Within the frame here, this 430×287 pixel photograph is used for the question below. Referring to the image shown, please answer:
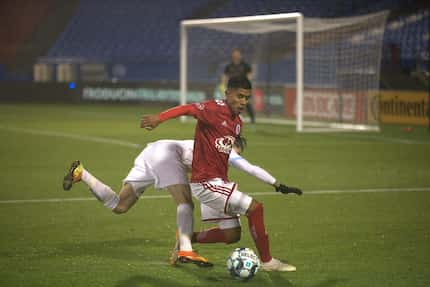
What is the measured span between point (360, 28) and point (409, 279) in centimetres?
1703

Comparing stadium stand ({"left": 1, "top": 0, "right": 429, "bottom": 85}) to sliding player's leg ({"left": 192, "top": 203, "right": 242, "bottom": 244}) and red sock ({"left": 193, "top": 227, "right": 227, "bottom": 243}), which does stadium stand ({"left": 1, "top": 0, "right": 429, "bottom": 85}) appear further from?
sliding player's leg ({"left": 192, "top": 203, "right": 242, "bottom": 244})

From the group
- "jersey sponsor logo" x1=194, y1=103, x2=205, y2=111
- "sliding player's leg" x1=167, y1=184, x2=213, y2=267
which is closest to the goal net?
"sliding player's leg" x1=167, y1=184, x2=213, y2=267

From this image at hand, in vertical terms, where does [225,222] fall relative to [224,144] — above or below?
below

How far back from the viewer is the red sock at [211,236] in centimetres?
756

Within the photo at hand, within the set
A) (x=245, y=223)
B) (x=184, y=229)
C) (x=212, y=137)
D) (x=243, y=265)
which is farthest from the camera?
(x=245, y=223)

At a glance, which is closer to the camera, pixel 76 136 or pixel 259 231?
pixel 259 231

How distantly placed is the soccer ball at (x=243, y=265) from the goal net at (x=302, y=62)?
50.6 feet

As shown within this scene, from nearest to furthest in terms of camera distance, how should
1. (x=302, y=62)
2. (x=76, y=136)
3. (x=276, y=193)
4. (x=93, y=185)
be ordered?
(x=93, y=185) → (x=276, y=193) → (x=76, y=136) → (x=302, y=62)

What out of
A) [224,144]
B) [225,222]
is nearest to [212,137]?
[224,144]

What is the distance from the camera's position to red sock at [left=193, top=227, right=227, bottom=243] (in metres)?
7.56

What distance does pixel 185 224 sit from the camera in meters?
7.42

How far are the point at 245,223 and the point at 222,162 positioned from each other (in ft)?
8.31

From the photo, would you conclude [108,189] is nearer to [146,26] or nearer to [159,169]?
[159,169]

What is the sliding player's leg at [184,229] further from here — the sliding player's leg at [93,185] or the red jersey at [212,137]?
the sliding player's leg at [93,185]
